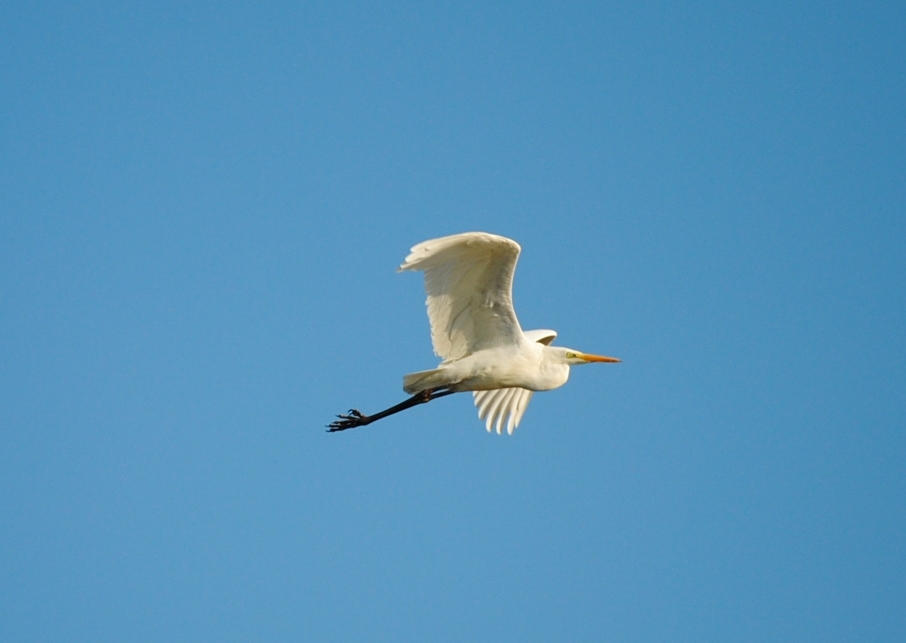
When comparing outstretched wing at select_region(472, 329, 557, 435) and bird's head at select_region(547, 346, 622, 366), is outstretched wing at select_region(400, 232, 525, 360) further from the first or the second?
outstretched wing at select_region(472, 329, 557, 435)

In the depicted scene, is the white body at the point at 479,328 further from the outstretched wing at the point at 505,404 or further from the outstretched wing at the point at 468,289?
the outstretched wing at the point at 505,404

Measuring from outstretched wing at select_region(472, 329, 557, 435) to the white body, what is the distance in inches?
19.2

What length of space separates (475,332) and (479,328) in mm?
81

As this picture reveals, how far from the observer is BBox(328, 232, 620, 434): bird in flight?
45.0 feet

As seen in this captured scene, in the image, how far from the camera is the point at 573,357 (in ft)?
Answer: 53.0

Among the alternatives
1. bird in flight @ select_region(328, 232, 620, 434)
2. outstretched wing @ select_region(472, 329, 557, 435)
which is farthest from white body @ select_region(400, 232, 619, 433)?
outstretched wing @ select_region(472, 329, 557, 435)

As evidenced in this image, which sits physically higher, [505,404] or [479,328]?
[479,328]

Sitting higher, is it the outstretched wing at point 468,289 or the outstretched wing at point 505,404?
the outstretched wing at point 468,289

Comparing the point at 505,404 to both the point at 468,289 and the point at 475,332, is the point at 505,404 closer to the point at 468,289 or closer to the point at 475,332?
the point at 475,332

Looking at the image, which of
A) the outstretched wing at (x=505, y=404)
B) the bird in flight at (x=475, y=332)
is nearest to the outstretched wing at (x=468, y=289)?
the bird in flight at (x=475, y=332)

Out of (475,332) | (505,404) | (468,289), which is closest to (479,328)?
(475,332)

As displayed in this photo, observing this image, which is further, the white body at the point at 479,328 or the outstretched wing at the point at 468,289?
the white body at the point at 479,328

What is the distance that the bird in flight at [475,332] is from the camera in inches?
540

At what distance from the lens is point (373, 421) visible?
1653cm
